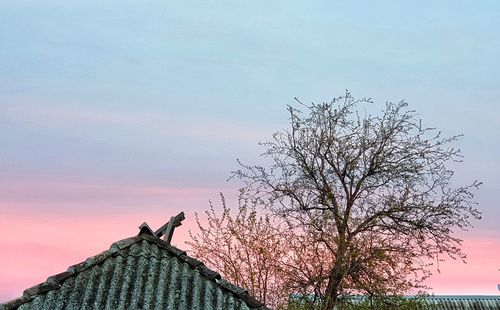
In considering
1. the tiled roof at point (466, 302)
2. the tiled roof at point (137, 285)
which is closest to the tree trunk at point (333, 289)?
the tiled roof at point (137, 285)

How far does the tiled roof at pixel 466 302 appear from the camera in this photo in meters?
38.9

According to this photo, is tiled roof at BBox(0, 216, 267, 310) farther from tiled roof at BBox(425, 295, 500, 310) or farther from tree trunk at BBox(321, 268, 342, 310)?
tiled roof at BBox(425, 295, 500, 310)

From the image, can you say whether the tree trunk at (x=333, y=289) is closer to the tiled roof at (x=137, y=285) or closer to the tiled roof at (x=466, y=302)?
the tiled roof at (x=137, y=285)

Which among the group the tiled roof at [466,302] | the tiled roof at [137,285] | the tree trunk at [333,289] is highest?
the tiled roof at [466,302]

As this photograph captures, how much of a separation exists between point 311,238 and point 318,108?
454cm

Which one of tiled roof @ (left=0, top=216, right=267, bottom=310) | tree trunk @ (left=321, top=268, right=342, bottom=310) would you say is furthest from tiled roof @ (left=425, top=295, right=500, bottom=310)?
tiled roof @ (left=0, top=216, right=267, bottom=310)

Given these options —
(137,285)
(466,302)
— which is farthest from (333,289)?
Answer: (466,302)

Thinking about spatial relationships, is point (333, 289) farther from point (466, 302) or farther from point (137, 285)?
point (466, 302)

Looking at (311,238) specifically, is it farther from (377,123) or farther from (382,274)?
(377,123)

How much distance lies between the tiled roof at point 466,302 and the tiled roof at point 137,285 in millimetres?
31630

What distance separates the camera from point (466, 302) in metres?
39.5

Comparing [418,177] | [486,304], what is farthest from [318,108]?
[486,304]

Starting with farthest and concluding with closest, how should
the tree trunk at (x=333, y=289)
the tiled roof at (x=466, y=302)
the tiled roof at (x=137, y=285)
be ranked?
the tiled roof at (x=466, y=302)
the tree trunk at (x=333, y=289)
the tiled roof at (x=137, y=285)

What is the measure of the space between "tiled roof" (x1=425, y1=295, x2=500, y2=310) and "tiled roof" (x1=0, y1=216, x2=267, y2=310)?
3163 cm
